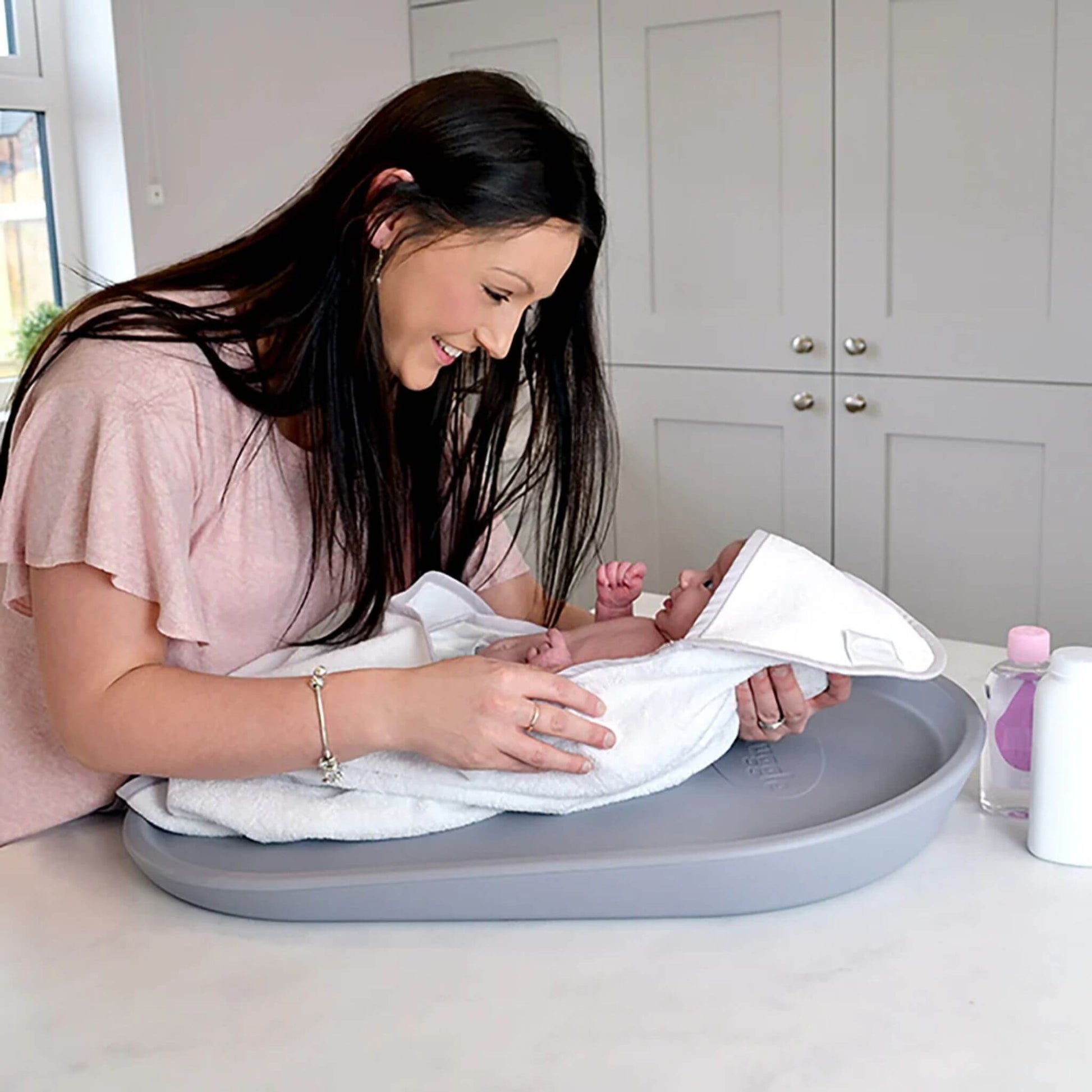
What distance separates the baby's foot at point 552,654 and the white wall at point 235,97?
210 cm

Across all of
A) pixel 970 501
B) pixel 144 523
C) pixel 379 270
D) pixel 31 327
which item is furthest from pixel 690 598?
pixel 31 327

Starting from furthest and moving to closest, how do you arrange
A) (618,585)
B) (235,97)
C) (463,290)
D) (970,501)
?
(235,97), (970,501), (618,585), (463,290)

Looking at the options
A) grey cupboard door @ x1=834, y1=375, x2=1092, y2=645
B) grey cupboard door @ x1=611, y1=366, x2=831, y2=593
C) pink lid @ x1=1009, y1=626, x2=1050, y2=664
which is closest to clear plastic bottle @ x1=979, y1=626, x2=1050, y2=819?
pink lid @ x1=1009, y1=626, x2=1050, y2=664

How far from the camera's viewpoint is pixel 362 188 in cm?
121

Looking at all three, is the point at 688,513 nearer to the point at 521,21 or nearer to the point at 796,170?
the point at 796,170

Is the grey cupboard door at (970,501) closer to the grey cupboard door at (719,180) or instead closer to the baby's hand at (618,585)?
the grey cupboard door at (719,180)

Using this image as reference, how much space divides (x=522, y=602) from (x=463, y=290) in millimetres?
415

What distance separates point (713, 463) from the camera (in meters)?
3.19

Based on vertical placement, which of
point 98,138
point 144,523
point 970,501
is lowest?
point 970,501

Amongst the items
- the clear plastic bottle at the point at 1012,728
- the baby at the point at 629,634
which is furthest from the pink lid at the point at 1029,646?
the baby at the point at 629,634

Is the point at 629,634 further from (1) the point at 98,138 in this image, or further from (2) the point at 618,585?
(1) the point at 98,138

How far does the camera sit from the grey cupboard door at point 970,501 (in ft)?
9.02

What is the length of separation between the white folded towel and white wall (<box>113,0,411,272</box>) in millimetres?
2214

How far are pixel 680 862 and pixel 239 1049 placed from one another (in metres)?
0.32
